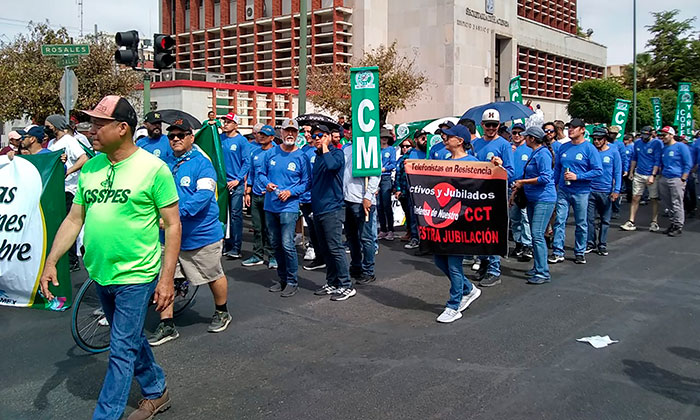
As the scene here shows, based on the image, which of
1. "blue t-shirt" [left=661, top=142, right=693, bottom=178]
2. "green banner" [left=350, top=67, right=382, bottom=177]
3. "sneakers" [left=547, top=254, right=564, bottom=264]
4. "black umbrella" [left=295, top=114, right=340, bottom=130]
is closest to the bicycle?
"black umbrella" [left=295, top=114, right=340, bottom=130]

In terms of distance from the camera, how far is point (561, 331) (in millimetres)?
6074

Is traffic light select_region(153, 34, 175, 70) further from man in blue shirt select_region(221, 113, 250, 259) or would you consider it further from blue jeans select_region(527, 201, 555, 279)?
blue jeans select_region(527, 201, 555, 279)

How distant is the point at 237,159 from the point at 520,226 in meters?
4.54

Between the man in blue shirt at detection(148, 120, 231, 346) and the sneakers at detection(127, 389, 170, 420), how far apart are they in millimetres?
1517

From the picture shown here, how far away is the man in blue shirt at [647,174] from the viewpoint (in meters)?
12.8

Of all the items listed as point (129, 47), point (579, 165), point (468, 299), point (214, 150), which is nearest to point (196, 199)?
point (214, 150)

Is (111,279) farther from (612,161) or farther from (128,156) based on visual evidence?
(612,161)

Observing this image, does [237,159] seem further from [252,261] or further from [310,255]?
[310,255]

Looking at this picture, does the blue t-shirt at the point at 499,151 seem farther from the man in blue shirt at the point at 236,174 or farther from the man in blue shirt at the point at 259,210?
the man in blue shirt at the point at 236,174

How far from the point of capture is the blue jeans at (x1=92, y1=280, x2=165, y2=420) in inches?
148

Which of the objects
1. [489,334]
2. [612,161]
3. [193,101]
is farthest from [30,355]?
[193,101]

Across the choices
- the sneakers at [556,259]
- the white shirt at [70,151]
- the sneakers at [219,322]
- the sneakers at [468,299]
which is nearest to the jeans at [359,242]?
the sneakers at [468,299]

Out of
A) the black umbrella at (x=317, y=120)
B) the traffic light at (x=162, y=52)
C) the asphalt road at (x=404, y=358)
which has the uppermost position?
the traffic light at (x=162, y=52)

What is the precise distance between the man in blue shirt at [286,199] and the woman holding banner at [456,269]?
1.85 m
